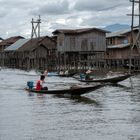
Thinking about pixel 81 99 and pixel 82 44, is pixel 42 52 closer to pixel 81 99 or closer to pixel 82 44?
pixel 82 44

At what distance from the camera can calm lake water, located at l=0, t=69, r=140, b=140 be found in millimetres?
13938

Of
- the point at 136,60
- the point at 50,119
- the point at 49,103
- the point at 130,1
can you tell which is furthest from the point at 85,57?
the point at 50,119

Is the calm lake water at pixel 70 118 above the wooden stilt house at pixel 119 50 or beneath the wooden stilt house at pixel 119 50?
beneath

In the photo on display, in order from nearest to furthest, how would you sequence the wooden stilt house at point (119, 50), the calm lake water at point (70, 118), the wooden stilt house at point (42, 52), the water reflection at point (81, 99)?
the calm lake water at point (70, 118) < the water reflection at point (81, 99) < the wooden stilt house at point (119, 50) < the wooden stilt house at point (42, 52)

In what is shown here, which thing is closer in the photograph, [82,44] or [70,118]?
[70,118]

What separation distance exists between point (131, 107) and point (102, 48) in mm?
41004

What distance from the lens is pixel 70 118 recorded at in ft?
56.4

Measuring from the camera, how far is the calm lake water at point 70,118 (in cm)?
1394

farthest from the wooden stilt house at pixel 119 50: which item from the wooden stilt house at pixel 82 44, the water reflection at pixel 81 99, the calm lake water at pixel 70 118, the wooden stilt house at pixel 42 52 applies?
the calm lake water at pixel 70 118

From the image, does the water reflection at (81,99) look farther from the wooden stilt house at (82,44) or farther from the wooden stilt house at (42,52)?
the wooden stilt house at (42,52)

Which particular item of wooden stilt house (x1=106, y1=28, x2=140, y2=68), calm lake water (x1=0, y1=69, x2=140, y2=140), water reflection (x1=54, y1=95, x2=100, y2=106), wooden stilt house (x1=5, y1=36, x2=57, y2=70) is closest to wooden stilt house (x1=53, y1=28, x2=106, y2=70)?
wooden stilt house (x1=106, y1=28, x2=140, y2=68)

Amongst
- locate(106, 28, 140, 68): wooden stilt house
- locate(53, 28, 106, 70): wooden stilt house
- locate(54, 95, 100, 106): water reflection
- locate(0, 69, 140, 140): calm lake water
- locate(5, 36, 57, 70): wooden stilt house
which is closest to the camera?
locate(0, 69, 140, 140): calm lake water

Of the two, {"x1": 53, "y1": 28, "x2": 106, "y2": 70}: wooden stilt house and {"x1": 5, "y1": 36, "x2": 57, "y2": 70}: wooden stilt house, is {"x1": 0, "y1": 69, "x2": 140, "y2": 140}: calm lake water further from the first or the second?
{"x1": 5, "y1": 36, "x2": 57, "y2": 70}: wooden stilt house

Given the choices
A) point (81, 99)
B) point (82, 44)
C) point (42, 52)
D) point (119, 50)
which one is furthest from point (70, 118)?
point (42, 52)
